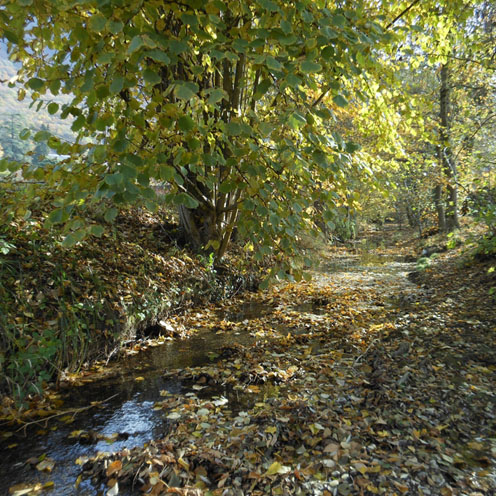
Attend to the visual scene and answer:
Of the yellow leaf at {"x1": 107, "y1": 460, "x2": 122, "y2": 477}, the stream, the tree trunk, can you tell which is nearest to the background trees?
the yellow leaf at {"x1": 107, "y1": 460, "x2": 122, "y2": 477}

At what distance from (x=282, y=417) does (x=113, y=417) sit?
1.72 meters

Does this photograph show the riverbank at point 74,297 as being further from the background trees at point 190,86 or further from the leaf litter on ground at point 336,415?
the background trees at point 190,86

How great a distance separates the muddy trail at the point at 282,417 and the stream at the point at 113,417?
0.02 metres

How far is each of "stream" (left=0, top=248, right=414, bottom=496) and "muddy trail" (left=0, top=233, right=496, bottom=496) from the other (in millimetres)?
15

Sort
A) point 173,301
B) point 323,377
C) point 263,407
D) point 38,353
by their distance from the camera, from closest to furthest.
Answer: point 263,407 < point 38,353 < point 323,377 < point 173,301

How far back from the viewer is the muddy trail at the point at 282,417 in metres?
2.51

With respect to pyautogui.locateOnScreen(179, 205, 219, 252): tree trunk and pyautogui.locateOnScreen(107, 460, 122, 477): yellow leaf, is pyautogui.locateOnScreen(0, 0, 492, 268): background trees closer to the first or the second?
pyautogui.locateOnScreen(107, 460, 122, 477): yellow leaf

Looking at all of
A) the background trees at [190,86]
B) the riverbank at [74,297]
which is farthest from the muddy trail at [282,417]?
the background trees at [190,86]

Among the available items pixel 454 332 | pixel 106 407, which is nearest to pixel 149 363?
pixel 106 407

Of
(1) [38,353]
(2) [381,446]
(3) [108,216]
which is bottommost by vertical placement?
(2) [381,446]

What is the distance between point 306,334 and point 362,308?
2108 millimetres

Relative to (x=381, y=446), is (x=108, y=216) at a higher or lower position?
higher

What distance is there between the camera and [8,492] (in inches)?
98.3

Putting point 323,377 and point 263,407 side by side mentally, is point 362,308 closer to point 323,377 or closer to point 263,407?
point 323,377
